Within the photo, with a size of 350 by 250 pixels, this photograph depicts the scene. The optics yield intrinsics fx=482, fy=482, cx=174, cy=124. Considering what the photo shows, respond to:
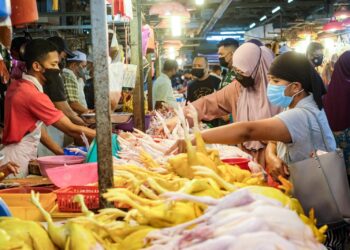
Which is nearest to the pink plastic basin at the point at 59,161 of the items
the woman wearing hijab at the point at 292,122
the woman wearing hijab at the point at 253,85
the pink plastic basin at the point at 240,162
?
the woman wearing hijab at the point at 292,122

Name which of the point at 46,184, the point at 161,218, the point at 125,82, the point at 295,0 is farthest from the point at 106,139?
the point at 295,0

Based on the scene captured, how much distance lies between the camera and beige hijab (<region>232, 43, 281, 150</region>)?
448 cm

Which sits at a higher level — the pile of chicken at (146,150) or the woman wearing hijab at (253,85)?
the woman wearing hijab at (253,85)

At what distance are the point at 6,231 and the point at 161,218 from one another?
0.51m

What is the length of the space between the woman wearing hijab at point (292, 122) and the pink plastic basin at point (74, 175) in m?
0.76

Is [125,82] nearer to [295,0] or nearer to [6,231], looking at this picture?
[6,231]

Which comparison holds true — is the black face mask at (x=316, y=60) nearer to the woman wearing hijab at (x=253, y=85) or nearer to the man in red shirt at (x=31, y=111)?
the woman wearing hijab at (x=253, y=85)

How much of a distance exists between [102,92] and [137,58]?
4068 millimetres

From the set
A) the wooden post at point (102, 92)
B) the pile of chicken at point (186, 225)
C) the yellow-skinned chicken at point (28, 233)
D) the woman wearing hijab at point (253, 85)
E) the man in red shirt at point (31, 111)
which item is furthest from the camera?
the woman wearing hijab at point (253, 85)

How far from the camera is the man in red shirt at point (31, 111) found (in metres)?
4.33

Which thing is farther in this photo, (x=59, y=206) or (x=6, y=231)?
(x=59, y=206)

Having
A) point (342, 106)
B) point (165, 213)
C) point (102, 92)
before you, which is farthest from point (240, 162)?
point (342, 106)

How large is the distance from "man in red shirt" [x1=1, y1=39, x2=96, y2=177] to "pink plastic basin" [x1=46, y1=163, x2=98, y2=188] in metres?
1.36

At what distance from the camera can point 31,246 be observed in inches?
63.2
